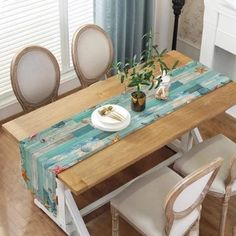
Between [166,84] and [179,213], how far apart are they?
81 cm

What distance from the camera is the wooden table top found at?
2689mm

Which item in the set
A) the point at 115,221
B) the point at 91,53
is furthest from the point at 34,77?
the point at 115,221

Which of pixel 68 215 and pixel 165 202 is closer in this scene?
pixel 165 202

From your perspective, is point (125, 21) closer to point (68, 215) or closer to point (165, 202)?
point (68, 215)

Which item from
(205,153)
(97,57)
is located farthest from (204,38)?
(205,153)

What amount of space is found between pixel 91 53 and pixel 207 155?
105cm

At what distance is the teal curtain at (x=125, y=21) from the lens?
411 cm

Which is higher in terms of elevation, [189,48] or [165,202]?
[165,202]

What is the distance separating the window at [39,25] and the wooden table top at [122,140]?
3.13ft

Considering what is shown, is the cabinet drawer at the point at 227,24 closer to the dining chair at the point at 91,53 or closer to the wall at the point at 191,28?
the wall at the point at 191,28

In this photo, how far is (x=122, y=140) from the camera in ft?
9.45

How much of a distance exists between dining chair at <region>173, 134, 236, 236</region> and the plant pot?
0.38m

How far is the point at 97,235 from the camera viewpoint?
10.4 ft

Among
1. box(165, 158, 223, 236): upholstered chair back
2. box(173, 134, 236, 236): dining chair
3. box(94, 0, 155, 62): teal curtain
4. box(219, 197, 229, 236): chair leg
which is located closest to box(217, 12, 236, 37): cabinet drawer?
box(94, 0, 155, 62): teal curtain
